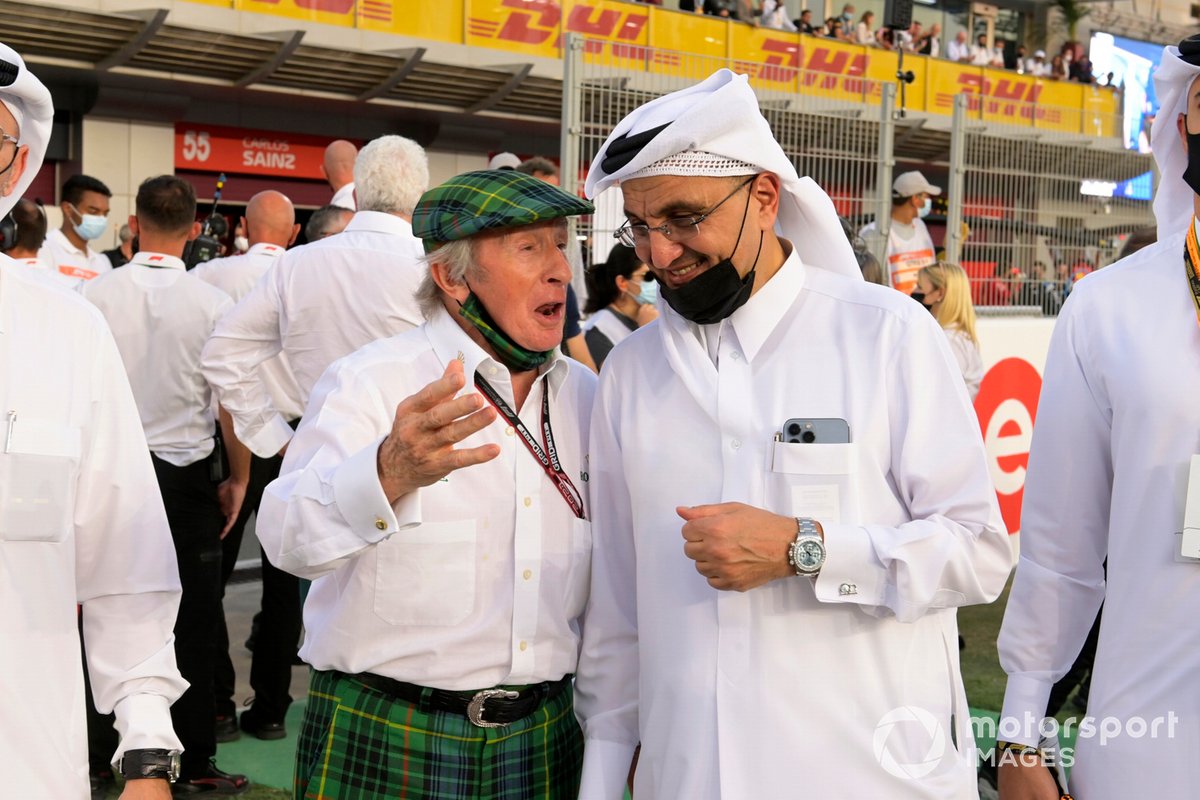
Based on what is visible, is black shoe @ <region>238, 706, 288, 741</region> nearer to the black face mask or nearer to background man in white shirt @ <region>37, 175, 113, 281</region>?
the black face mask

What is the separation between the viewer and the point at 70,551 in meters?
2.27

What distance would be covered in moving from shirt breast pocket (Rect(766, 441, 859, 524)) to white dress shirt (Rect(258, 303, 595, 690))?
508mm

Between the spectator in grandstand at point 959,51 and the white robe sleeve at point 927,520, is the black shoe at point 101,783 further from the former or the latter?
the spectator in grandstand at point 959,51

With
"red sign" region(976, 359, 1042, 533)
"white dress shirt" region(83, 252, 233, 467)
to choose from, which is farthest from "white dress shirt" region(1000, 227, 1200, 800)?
"red sign" region(976, 359, 1042, 533)

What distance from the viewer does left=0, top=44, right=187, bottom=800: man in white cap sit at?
2.16m

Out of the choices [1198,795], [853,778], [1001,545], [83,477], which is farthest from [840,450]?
[83,477]

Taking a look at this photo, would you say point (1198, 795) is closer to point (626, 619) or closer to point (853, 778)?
point (853, 778)

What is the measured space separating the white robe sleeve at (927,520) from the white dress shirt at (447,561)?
607 mm

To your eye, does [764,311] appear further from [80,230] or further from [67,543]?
[80,230]

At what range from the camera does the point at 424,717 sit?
250 centimetres

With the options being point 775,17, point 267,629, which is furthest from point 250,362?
point 775,17

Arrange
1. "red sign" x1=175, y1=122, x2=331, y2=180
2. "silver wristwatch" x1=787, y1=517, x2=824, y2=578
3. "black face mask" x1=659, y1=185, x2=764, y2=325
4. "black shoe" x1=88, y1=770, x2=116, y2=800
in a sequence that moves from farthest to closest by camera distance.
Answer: "red sign" x1=175, y1=122, x2=331, y2=180
"black shoe" x1=88, y1=770, x2=116, y2=800
"black face mask" x1=659, y1=185, x2=764, y2=325
"silver wristwatch" x1=787, y1=517, x2=824, y2=578

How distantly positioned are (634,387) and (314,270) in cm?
288

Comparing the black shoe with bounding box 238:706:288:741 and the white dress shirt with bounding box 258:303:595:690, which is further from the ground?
the white dress shirt with bounding box 258:303:595:690
